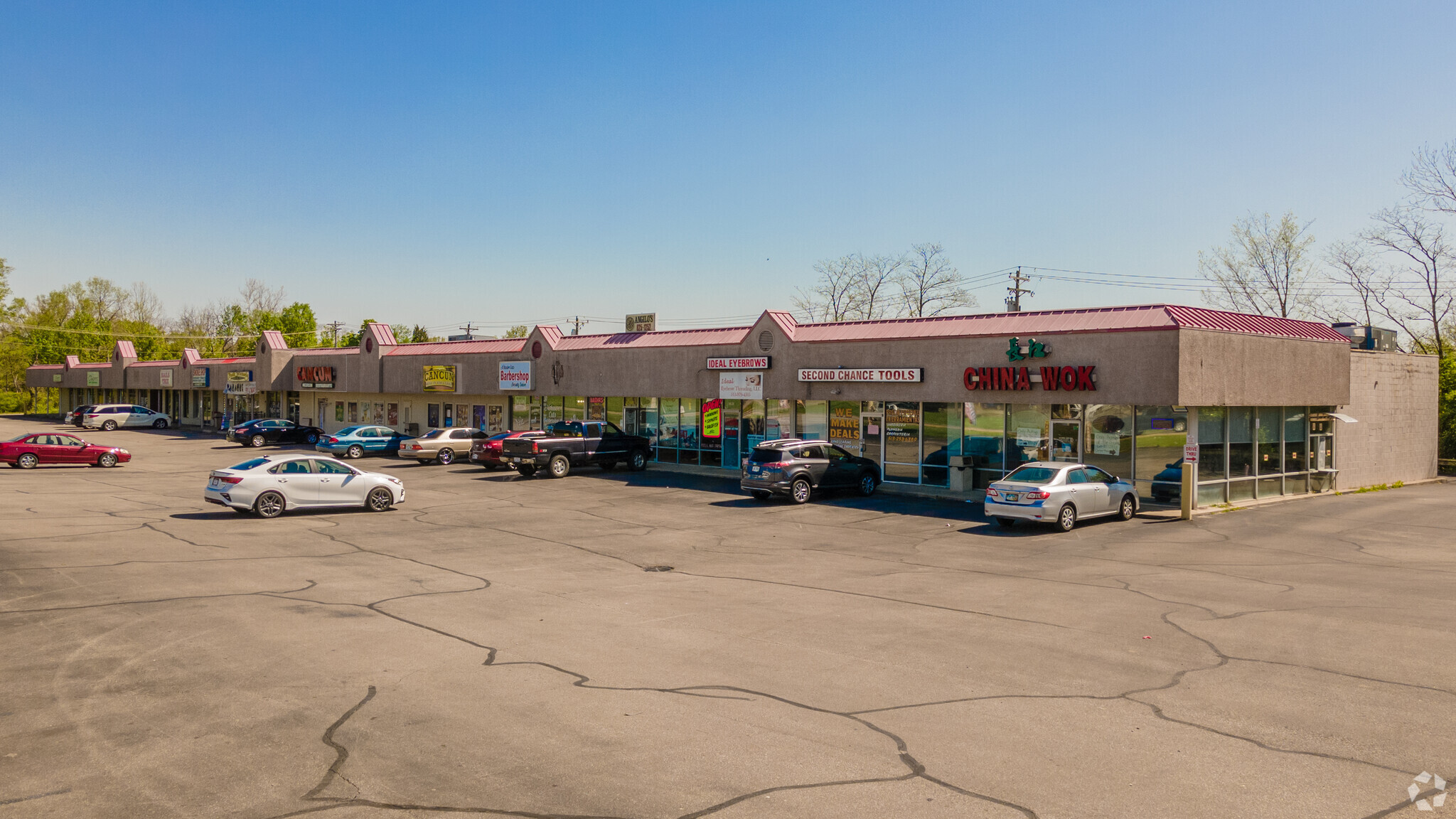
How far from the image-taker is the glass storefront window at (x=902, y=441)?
94.8 feet

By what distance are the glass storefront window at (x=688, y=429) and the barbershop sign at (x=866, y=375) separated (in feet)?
20.4

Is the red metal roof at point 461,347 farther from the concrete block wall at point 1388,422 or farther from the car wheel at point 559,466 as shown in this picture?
the concrete block wall at point 1388,422

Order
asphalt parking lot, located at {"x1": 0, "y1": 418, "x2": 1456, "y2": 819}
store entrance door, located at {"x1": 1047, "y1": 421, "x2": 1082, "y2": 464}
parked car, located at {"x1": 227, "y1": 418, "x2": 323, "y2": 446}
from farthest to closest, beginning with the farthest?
parked car, located at {"x1": 227, "y1": 418, "x2": 323, "y2": 446}, store entrance door, located at {"x1": 1047, "y1": 421, "x2": 1082, "y2": 464}, asphalt parking lot, located at {"x1": 0, "y1": 418, "x2": 1456, "y2": 819}

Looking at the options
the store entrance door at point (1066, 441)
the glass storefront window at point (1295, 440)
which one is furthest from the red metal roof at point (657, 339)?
the glass storefront window at point (1295, 440)

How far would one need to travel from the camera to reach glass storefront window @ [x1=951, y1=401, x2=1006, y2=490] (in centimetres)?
2709

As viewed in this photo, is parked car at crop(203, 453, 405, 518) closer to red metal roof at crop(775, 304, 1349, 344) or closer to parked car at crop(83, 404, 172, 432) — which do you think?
red metal roof at crop(775, 304, 1349, 344)

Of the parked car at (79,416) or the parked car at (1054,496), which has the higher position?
the parked car at (79,416)

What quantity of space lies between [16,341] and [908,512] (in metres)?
100

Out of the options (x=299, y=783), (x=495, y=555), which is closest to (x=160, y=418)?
(x=495, y=555)

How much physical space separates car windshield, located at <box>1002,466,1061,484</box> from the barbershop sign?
20.8ft

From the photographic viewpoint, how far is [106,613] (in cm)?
1164

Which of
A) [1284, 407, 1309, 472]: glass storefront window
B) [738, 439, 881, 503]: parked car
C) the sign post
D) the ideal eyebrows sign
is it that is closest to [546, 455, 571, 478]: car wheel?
[738, 439, 881, 503]: parked car

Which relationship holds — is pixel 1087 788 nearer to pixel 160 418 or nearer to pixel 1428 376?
pixel 1428 376

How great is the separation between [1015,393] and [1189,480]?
4746 mm
